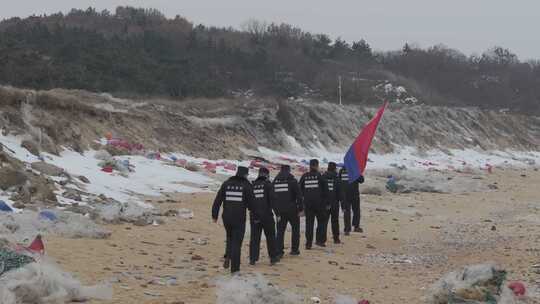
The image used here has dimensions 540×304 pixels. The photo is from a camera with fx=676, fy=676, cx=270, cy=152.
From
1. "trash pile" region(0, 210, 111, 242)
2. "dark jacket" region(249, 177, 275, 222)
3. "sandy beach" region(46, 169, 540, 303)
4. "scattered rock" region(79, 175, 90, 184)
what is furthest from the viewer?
"scattered rock" region(79, 175, 90, 184)

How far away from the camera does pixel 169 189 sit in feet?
68.5

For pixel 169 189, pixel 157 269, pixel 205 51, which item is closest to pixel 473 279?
pixel 157 269

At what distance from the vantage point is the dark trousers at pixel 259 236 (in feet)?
35.4

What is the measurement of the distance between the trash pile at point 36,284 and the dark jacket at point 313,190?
19.3 feet

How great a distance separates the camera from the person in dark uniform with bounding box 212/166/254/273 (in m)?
10.1

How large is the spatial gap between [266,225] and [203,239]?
2.81 metres

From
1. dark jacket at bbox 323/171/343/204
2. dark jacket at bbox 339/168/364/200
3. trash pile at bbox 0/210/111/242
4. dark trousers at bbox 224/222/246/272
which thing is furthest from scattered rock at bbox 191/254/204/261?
dark jacket at bbox 339/168/364/200

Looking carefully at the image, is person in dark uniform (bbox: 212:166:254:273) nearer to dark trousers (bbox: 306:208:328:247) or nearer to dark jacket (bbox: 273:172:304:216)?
dark jacket (bbox: 273:172:304:216)

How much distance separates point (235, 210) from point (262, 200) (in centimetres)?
69

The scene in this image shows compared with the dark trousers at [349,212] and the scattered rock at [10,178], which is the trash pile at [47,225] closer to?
the scattered rock at [10,178]

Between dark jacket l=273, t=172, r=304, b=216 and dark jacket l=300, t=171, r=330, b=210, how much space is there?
1049 mm

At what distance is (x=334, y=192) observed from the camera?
1401cm

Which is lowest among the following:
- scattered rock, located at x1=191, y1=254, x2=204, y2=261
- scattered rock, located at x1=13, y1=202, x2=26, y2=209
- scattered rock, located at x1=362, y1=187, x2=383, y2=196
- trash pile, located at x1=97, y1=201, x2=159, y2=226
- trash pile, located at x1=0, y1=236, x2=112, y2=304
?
scattered rock, located at x1=362, y1=187, x2=383, y2=196

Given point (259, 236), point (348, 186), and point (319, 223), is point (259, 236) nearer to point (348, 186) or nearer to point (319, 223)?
point (319, 223)
